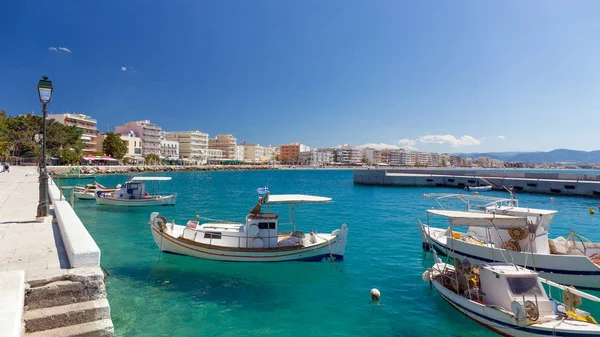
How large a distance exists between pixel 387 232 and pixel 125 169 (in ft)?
297

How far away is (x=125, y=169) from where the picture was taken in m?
95.9

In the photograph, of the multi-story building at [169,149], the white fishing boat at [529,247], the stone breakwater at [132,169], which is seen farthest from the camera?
the multi-story building at [169,149]

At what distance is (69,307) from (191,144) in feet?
509

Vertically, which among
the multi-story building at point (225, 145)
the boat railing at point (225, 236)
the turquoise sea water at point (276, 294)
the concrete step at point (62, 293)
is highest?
the multi-story building at point (225, 145)

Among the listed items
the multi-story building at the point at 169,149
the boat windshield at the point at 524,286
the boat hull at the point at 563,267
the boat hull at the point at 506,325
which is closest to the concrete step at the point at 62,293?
the boat hull at the point at 506,325

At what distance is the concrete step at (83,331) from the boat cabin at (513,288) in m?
9.61

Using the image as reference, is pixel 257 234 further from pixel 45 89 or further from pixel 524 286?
pixel 524 286

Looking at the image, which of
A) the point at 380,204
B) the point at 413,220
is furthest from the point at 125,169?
the point at 413,220

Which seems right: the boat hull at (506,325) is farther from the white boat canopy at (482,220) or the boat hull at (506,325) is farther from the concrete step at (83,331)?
Result: the concrete step at (83,331)

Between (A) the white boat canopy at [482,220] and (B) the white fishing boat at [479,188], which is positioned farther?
(B) the white fishing boat at [479,188]

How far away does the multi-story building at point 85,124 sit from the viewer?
338ft

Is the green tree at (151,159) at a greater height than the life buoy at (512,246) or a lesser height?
greater

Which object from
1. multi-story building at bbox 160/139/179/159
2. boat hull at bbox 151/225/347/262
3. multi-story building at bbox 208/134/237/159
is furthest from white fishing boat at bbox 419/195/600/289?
multi-story building at bbox 208/134/237/159

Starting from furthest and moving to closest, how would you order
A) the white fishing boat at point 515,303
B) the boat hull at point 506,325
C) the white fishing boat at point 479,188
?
the white fishing boat at point 479,188, the white fishing boat at point 515,303, the boat hull at point 506,325
